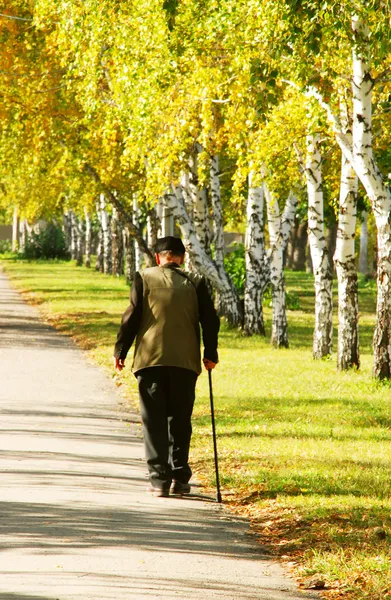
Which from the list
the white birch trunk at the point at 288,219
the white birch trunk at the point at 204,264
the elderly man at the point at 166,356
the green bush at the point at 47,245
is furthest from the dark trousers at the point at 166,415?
the green bush at the point at 47,245

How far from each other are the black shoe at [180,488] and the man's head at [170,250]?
1661 millimetres

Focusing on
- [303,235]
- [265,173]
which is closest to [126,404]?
[265,173]

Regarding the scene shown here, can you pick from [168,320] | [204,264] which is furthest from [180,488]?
[204,264]

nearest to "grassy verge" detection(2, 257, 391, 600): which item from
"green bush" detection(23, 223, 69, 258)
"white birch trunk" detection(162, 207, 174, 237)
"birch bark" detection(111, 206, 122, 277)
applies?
"white birch trunk" detection(162, 207, 174, 237)

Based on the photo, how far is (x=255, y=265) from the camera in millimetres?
26781

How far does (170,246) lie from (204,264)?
58.8 ft

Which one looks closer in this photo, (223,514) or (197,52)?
(223,514)

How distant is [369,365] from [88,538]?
14.4m

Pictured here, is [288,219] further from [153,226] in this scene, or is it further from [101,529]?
[101,529]

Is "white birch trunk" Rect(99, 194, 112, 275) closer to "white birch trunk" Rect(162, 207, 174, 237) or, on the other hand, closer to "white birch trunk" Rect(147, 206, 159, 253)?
"white birch trunk" Rect(147, 206, 159, 253)

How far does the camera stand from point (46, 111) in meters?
28.6

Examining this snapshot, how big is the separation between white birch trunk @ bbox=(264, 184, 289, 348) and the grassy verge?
36.6 inches

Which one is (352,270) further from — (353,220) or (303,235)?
(303,235)

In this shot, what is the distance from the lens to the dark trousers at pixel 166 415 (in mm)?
9359
